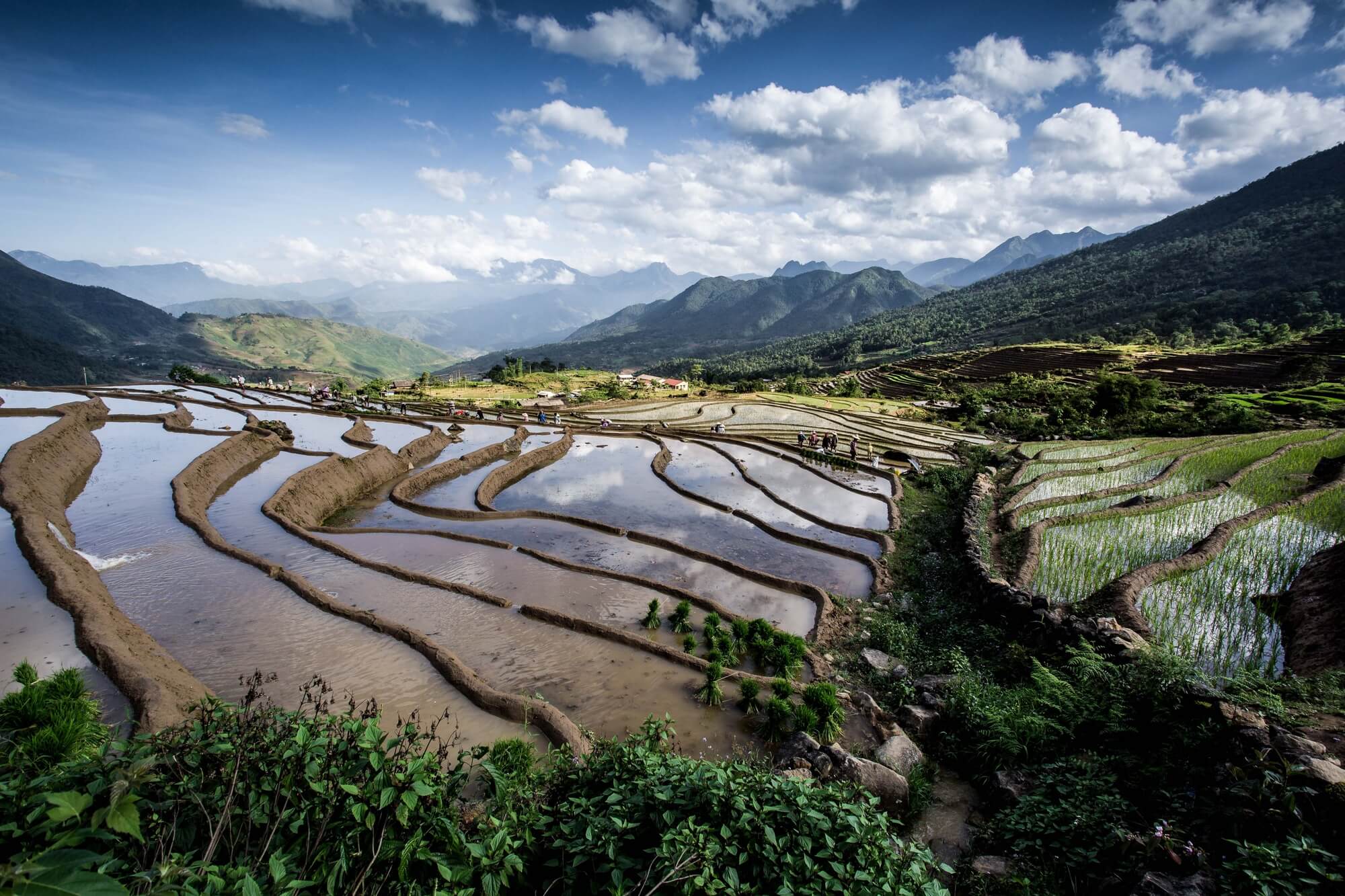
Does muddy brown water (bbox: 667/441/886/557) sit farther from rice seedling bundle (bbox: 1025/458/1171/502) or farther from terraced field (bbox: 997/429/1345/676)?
rice seedling bundle (bbox: 1025/458/1171/502)

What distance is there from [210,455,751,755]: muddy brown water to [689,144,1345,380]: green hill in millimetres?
90203

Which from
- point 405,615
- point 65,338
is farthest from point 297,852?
point 65,338

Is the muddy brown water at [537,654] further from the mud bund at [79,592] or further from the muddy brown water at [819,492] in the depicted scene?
the muddy brown water at [819,492]

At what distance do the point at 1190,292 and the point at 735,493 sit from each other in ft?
539

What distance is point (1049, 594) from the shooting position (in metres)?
13.9

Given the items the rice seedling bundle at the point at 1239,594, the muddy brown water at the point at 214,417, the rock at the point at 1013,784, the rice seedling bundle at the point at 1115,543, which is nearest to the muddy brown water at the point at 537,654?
the rock at the point at 1013,784

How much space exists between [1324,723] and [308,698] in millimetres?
11963

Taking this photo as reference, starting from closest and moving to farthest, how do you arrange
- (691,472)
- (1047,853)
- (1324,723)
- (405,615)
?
(1047,853), (1324,723), (405,615), (691,472)

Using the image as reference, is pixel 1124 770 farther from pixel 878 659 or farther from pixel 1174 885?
pixel 878 659

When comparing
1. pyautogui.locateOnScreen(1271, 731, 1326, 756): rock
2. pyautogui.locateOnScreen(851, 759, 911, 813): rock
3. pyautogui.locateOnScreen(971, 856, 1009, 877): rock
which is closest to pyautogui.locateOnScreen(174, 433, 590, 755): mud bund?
pyautogui.locateOnScreen(851, 759, 911, 813): rock

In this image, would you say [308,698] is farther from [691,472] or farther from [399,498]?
[691,472]

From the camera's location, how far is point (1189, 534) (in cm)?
1655

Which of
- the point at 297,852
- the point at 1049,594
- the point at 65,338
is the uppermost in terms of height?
the point at 65,338

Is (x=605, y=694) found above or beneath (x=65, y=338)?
beneath
